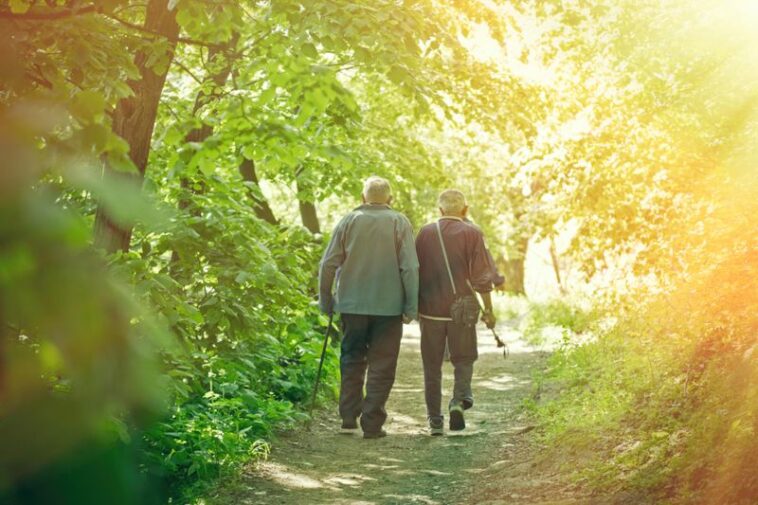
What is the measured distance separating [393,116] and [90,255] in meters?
16.8

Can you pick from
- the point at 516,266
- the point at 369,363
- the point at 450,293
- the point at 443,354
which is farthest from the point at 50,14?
the point at 516,266

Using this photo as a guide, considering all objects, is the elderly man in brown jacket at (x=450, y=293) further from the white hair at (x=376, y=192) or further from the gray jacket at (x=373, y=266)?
the white hair at (x=376, y=192)

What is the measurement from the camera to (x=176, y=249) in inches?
292

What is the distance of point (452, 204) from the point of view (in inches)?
338

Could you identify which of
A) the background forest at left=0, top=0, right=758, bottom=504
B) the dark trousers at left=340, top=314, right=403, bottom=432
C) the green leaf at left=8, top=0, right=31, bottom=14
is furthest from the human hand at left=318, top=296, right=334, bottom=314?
the green leaf at left=8, top=0, right=31, bottom=14

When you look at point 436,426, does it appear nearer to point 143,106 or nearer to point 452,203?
point 452,203

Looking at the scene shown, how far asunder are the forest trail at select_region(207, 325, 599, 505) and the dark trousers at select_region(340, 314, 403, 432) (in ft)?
0.85

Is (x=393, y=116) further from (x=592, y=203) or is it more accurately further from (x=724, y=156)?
(x=724, y=156)

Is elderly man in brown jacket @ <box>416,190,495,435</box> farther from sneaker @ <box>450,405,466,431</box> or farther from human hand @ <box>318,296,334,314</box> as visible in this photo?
human hand @ <box>318,296,334,314</box>

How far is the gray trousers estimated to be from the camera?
8.45 metres

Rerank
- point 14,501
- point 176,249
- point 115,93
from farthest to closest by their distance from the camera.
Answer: point 176,249, point 115,93, point 14,501

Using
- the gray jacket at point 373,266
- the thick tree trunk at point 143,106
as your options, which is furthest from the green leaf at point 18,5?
the gray jacket at point 373,266

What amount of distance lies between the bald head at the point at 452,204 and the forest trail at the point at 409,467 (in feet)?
7.16

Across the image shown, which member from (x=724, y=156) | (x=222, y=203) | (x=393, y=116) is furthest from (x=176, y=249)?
(x=393, y=116)
